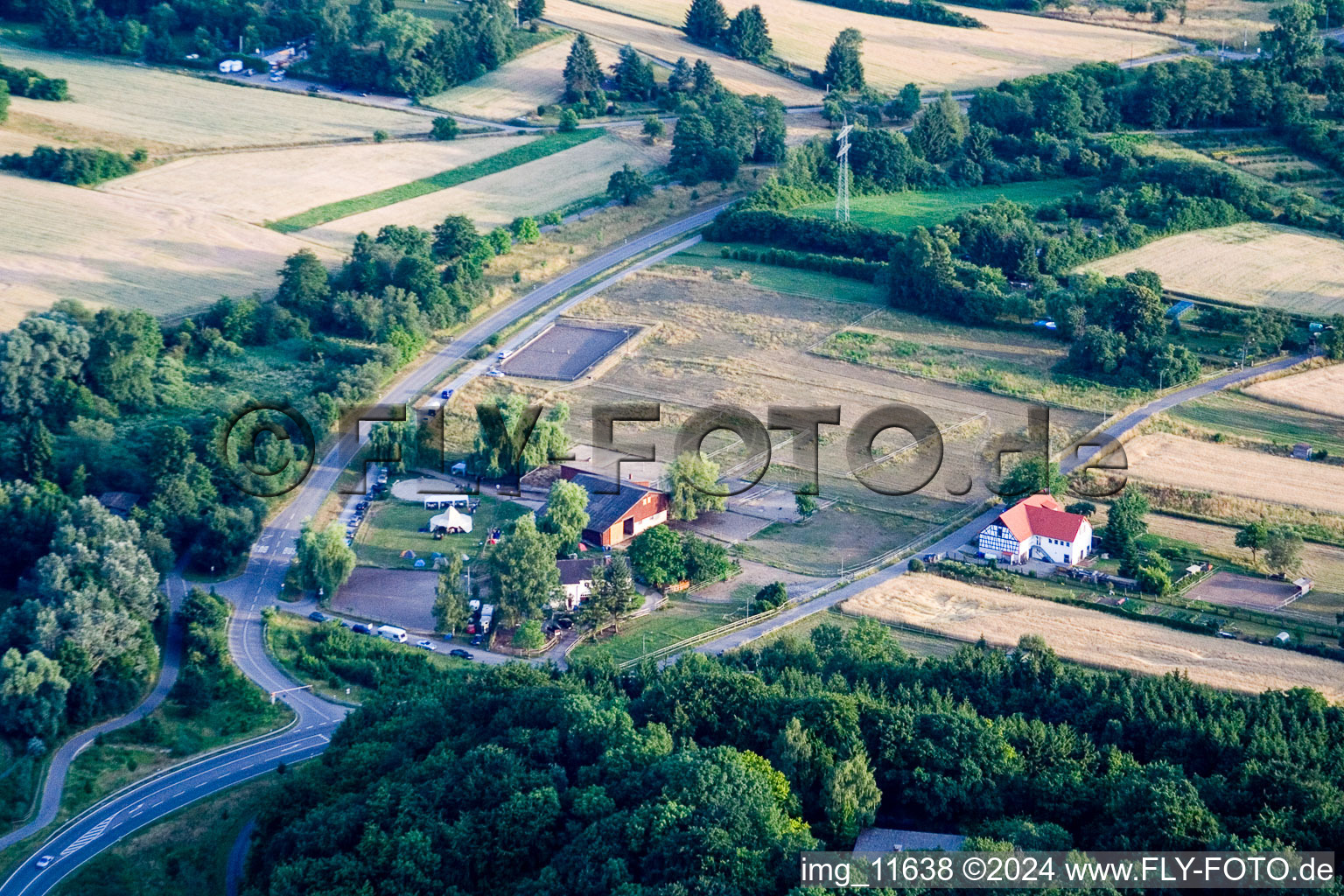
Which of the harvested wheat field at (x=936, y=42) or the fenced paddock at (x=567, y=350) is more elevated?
the harvested wheat field at (x=936, y=42)

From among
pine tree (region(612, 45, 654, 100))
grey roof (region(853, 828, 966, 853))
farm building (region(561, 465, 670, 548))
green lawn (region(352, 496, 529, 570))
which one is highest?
pine tree (region(612, 45, 654, 100))

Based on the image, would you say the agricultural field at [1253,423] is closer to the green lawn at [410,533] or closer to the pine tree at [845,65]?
the green lawn at [410,533]

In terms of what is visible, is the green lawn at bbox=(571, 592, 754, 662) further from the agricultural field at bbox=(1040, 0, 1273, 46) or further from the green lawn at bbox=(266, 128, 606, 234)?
the agricultural field at bbox=(1040, 0, 1273, 46)

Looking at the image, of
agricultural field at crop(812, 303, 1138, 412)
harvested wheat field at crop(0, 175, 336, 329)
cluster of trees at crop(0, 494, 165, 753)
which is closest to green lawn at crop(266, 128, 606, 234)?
harvested wheat field at crop(0, 175, 336, 329)

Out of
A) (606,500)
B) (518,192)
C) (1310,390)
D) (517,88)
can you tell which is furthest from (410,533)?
(517,88)

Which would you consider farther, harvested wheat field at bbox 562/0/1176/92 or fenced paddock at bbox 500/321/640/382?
harvested wheat field at bbox 562/0/1176/92

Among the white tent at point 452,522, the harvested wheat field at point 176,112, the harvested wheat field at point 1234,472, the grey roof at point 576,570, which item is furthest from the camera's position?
the harvested wheat field at point 176,112

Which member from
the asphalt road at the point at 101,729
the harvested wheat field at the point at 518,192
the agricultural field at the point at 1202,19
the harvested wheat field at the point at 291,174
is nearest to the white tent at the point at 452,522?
the asphalt road at the point at 101,729

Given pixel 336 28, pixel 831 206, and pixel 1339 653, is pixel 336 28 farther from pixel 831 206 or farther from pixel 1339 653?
pixel 1339 653

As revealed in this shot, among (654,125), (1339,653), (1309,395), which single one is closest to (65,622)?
(1339,653)
